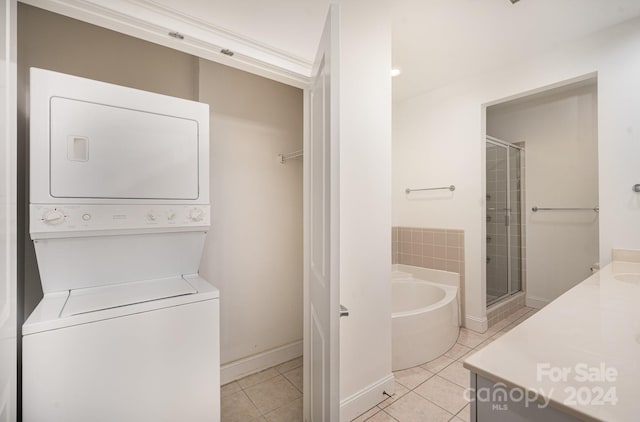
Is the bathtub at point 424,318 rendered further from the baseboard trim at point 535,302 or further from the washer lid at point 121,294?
the washer lid at point 121,294

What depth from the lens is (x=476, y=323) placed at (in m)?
2.67

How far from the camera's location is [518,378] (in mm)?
653

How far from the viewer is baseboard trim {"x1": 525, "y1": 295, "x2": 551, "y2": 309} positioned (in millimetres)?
3156

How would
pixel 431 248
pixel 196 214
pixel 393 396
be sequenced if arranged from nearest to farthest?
pixel 196 214 < pixel 393 396 < pixel 431 248

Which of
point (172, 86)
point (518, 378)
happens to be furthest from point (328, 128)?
point (172, 86)

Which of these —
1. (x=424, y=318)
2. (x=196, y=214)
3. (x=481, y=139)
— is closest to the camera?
(x=196, y=214)

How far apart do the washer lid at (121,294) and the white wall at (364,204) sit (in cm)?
87

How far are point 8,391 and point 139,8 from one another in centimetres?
154

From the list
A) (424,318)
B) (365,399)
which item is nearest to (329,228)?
(365,399)

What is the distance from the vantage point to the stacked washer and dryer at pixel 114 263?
100 centimetres

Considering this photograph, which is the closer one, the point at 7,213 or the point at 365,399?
the point at 7,213

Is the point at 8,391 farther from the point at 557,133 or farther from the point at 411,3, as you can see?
the point at 557,133

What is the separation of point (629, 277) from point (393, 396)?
4.97ft

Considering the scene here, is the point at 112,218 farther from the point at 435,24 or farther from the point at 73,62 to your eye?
the point at 435,24
